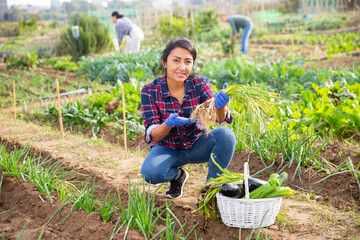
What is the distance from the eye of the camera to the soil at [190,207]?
7.44 feet

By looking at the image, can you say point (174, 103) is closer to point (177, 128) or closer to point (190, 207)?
point (177, 128)

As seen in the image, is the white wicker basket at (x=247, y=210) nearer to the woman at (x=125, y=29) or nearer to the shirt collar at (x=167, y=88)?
the shirt collar at (x=167, y=88)

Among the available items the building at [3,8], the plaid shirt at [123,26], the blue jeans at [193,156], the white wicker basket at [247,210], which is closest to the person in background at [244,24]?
the plaid shirt at [123,26]

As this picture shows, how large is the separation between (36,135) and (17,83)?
381 cm

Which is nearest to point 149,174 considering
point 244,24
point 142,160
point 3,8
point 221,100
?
point 221,100

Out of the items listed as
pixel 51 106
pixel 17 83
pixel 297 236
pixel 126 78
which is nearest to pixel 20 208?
pixel 297 236

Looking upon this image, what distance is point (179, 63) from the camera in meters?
2.71

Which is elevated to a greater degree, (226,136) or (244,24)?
(244,24)

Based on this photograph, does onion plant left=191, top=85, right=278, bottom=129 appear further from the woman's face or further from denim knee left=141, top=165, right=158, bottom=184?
denim knee left=141, top=165, right=158, bottom=184

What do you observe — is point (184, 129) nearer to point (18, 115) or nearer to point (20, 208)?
point (20, 208)

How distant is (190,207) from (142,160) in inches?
52.4

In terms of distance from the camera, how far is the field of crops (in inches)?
90.8

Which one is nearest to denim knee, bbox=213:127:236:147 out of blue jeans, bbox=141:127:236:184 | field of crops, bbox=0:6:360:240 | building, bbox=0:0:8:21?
blue jeans, bbox=141:127:236:184

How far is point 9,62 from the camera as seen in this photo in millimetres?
10031
